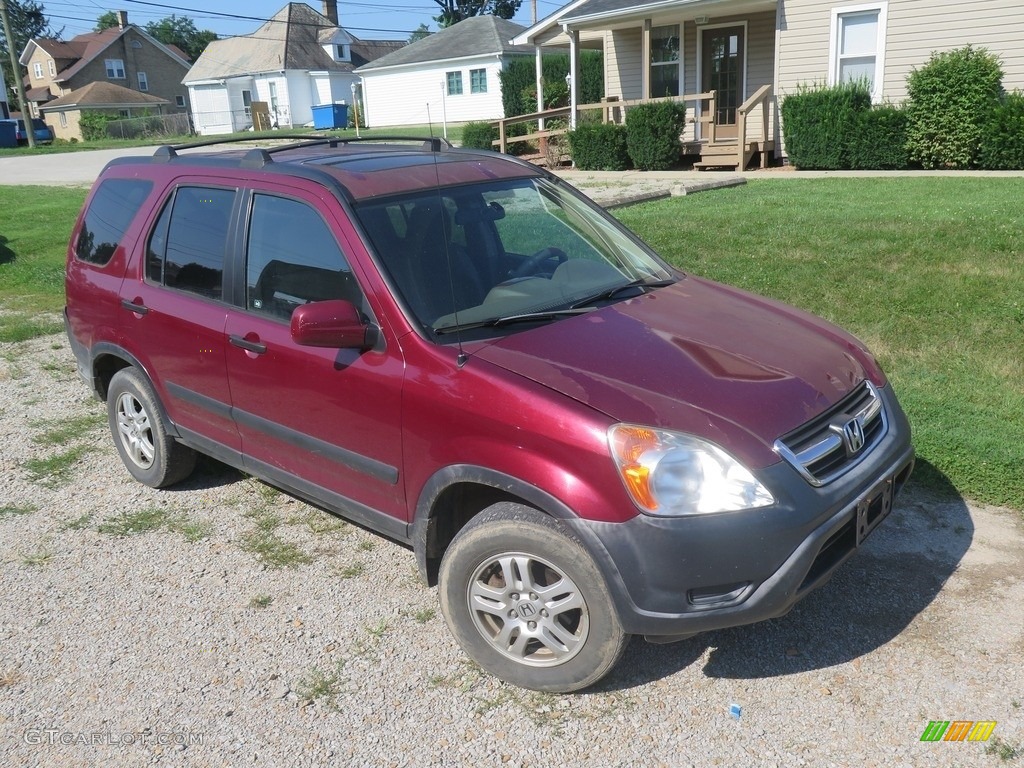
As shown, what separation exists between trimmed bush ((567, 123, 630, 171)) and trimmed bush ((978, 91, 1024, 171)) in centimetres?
686

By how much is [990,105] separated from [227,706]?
15.4 metres

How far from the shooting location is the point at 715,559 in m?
2.92

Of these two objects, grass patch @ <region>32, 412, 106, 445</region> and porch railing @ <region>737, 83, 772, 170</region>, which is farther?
porch railing @ <region>737, 83, 772, 170</region>

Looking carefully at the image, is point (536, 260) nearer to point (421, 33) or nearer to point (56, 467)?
point (56, 467)

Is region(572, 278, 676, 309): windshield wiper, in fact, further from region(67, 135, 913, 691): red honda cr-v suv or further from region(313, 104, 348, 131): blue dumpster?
region(313, 104, 348, 131): blue dumpster

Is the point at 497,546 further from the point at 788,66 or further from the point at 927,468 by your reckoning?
the point at 788,66

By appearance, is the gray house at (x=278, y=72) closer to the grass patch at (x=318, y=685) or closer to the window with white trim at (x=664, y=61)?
the window with white trim at (x=664, y=61)

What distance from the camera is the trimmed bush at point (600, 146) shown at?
61.2 feet

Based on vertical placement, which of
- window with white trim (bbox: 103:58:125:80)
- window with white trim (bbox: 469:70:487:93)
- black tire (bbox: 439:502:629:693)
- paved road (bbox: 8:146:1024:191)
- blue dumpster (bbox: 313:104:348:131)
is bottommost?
black tire (bbox: 439:502:629:693)

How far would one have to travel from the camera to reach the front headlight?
9.64 feet

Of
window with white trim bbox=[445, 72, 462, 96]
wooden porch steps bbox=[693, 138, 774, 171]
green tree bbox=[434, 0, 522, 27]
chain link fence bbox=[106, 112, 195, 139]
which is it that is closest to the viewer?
wooden porch steps bbox=[693, 138, 774, 171]

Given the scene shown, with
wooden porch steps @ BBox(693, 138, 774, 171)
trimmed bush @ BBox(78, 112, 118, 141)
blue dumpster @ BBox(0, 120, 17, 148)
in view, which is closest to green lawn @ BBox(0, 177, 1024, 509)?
wooden porch steps @ BBox(693, 138, 774, 171)

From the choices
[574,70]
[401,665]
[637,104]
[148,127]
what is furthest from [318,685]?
[148,127]

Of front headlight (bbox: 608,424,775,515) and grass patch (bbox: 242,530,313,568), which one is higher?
front headlight (bbox: 608,424,775,515)
